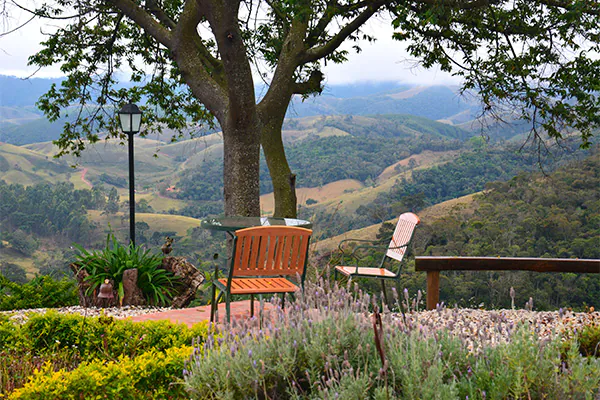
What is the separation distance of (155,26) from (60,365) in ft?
18.5

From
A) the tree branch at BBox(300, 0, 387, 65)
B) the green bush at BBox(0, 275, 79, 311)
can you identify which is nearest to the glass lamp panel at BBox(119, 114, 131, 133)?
the green bush at BBox(0, 275, 79, 311)

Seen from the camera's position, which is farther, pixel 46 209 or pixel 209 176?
pixel 209 176

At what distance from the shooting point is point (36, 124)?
209 ft

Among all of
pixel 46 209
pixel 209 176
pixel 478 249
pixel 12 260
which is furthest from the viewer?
pixel 209 176

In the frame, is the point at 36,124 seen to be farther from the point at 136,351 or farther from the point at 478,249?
the point at 136,351

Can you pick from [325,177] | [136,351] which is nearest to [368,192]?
[325,177]

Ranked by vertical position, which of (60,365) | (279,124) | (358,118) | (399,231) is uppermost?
(358,118)

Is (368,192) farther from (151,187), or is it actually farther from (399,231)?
(399,231)

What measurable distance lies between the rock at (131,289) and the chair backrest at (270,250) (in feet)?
8.51

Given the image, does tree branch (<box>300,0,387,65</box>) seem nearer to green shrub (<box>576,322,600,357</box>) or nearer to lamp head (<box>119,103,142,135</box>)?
lamp head (<box>119,103,142,135</box>)

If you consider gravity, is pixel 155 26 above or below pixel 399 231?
above

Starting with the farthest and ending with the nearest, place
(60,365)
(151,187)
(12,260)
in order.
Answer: (151,187) → (12,260) → (60,365)

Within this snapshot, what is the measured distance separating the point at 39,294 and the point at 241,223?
3.17m

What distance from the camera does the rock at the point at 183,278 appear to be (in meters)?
6.52
